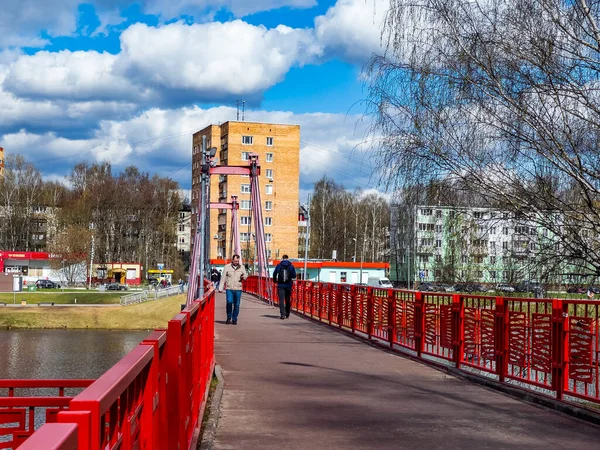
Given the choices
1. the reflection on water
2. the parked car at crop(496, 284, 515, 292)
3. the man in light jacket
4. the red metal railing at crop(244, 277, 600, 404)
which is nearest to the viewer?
the red metal railing at crop(244, 277, 600, 404)

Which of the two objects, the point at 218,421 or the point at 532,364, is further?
the point at 532,364

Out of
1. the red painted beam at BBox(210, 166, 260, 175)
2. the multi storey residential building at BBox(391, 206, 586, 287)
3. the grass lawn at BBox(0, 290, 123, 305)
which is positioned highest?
the red painted beam at BBox(210, 166, 260, 175)

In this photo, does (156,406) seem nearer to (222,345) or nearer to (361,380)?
(361,380)

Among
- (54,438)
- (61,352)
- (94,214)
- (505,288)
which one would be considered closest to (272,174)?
(94,214)

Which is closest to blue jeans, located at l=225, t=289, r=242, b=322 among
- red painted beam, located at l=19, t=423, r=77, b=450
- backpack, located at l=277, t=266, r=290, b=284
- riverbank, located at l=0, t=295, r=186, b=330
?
backpack, located at l=277, t=266, r=290, b=284

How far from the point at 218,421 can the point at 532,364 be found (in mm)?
3909

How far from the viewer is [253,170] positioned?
4016cm

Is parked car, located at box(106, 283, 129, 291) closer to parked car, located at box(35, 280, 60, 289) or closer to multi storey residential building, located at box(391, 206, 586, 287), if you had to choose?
parked car, located at box(35, 280, 60, 289)

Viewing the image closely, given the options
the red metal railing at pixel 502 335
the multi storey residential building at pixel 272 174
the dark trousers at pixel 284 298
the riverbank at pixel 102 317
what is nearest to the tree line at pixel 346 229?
the multi storey residential building at pixel 272 174

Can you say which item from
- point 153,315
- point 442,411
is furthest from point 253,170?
point 442,411

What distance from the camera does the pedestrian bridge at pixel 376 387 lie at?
133 inches

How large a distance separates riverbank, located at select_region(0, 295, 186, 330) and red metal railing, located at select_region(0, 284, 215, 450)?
163 feet

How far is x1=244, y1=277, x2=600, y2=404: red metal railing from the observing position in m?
8.47

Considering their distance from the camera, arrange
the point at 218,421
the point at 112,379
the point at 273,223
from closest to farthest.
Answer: the point at 112,379 < the point at 218,421 < the point at 273,223
